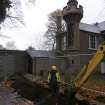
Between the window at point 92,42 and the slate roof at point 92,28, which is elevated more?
the slate roof at point 92,28

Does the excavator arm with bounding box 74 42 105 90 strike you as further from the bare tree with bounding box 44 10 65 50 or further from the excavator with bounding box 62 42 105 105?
the bare tree with bounding box 44 10 65 50

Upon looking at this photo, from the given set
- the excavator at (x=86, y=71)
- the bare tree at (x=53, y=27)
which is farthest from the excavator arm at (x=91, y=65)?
the bare tree at (x=53, y=27)

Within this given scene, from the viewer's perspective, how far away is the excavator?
34.3ft

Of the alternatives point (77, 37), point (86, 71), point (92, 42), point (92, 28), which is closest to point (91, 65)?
point (86, 71)

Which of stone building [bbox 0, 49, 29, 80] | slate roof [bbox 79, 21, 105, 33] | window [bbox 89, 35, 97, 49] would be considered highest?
slate roof [bbox 79, 21, 105, 33]

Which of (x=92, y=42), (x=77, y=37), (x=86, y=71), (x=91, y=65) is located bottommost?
(x=86, y=71)

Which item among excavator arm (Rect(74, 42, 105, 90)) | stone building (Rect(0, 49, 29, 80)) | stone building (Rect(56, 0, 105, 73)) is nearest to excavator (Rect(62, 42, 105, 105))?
excavator arm (Rect(74, 42, 105, 90))

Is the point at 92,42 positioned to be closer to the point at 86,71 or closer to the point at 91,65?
the point at 86,71

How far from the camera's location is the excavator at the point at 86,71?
1045 centimetres

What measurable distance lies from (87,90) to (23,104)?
4625 millimetres

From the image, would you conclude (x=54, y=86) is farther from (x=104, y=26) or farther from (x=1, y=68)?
(x=104, y=26)

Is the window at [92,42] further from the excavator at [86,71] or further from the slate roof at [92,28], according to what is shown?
the excavator at [86,71]

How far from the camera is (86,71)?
1117 centimetres

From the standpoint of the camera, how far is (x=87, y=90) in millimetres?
15352
